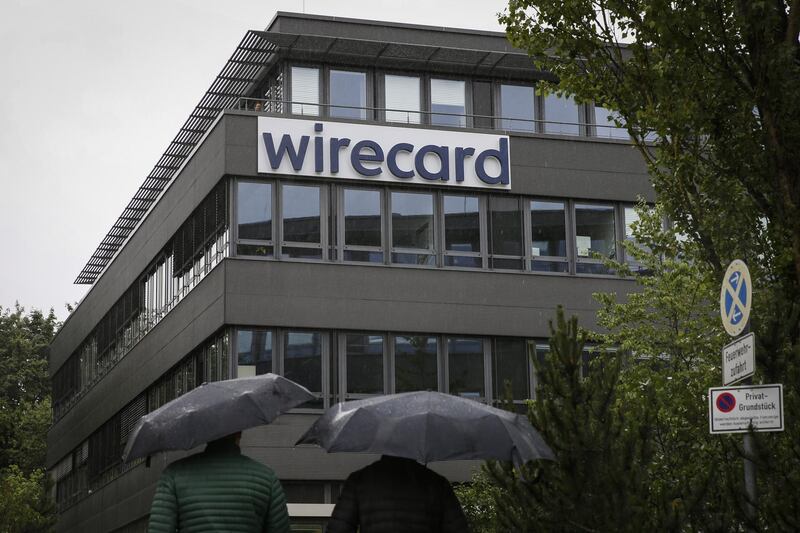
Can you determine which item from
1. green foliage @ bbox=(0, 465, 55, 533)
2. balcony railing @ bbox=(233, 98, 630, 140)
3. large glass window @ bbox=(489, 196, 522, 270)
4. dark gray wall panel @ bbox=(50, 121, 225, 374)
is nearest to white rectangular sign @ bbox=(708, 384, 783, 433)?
dark gray wall panel @ bbox=(50, 121, 225, 374)

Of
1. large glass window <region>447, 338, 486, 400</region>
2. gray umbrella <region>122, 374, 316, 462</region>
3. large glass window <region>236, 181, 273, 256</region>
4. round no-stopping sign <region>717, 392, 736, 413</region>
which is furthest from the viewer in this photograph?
large glass window <region>447, 338, 486, 400</region>

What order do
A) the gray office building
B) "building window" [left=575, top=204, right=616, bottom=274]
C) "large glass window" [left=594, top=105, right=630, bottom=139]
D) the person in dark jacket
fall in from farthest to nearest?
"large glass window" [left=594, top=105, right=630, bottom=139] → "building window" [left=575, top=204, right=616, bottom=274] → the gray office building → the person in dark jacket

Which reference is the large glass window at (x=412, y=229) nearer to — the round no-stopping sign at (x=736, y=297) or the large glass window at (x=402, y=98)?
the large glass window at (x=402, y=98)

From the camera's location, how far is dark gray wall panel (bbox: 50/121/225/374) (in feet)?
123

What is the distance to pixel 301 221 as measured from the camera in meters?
36.4

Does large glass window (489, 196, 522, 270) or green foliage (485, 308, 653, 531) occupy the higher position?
large glass window (489, 196, 522, 270)

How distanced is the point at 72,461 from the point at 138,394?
15786mm

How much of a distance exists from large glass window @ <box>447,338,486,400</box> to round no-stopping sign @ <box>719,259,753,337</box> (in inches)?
999

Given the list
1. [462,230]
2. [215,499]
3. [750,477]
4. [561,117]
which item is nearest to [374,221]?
[462,230]

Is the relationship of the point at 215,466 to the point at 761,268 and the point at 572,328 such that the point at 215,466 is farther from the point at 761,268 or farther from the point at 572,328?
the point at 761,268

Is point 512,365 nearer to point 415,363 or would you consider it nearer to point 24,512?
point 415,363

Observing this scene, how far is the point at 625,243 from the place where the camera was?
31.0 metres

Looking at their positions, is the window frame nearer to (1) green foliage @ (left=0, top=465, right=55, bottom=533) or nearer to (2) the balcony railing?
(2) the balcony railing

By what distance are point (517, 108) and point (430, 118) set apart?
8.73 feet
